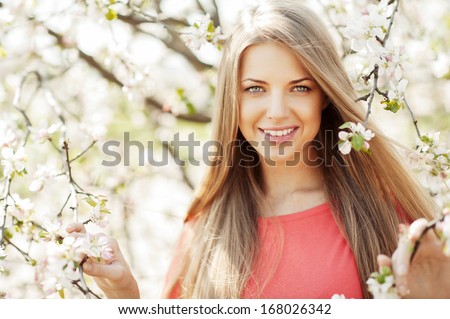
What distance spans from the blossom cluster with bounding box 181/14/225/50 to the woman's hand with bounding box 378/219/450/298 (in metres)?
1.14

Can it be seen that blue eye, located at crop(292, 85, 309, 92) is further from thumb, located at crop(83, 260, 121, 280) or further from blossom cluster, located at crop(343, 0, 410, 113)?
thumb, located at crop(83, 260, 121, 280)

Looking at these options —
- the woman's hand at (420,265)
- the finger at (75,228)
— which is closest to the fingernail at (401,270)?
the woman's hand at (420,265)

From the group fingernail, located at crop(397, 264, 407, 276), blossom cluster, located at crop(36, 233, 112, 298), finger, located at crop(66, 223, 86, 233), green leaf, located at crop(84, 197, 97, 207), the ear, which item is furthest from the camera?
the ear

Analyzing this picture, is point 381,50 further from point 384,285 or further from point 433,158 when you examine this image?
point 384,285

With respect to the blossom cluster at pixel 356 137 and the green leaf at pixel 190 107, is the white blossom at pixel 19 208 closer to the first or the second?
the blossom cluster at pixel 356 137

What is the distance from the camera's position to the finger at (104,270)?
1.84 m

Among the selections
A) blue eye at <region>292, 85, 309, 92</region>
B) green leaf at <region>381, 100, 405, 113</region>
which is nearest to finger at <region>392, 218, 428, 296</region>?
green leaf at <region>381, 100, 405, 113</region>

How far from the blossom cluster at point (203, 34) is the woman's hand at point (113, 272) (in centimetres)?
86

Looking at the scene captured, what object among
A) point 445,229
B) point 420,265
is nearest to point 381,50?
point 420,265

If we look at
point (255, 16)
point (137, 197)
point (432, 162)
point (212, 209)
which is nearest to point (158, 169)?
point (137, 197)

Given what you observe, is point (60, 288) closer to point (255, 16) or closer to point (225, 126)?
point (225, 126)

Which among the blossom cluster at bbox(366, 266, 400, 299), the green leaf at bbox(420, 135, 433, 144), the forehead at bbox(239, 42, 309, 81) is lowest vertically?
the blossom cluster at bbox(366, 266, 400, 299)

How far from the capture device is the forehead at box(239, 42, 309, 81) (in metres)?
2.08

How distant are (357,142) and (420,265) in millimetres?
347
